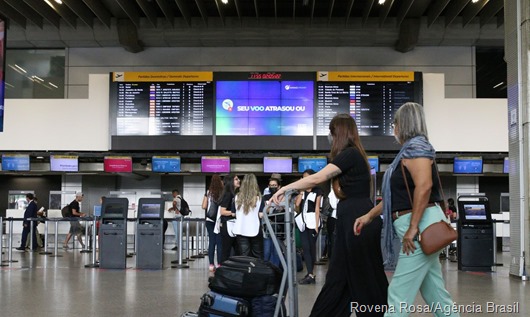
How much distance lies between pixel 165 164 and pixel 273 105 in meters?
3.47

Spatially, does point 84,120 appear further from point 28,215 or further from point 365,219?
point 365,219

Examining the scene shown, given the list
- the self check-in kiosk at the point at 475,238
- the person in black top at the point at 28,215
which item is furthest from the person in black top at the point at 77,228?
the self check-in kiosk at the point at 475,238

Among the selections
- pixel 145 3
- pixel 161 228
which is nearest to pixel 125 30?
pixel 145 3

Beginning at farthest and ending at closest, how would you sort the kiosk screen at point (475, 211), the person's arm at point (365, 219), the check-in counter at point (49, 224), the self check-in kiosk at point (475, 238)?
the check-in counter at point (49, 224)
the kiosk screen at point (475, 211)
the self check-in kiosk at point (475, 238)
the person's arm at point (365, 219)

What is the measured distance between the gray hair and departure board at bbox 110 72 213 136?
13614 millimetres

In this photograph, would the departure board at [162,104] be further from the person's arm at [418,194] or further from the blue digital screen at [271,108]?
the person's arm at [418,194]

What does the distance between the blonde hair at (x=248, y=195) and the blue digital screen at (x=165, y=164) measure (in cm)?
829

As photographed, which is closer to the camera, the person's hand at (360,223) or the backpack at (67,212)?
the person's hand at (360,223)

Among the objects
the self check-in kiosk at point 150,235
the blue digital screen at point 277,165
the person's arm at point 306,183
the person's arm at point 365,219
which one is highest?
the blue digital screen at point 277,165

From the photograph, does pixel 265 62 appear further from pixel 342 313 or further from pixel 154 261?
pixel 342 313

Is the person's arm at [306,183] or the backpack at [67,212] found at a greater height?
the person's arm at [306,183]

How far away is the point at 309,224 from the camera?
30.0 ft

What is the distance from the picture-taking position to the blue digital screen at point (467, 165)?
17.3m

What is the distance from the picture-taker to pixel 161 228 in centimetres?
1119
